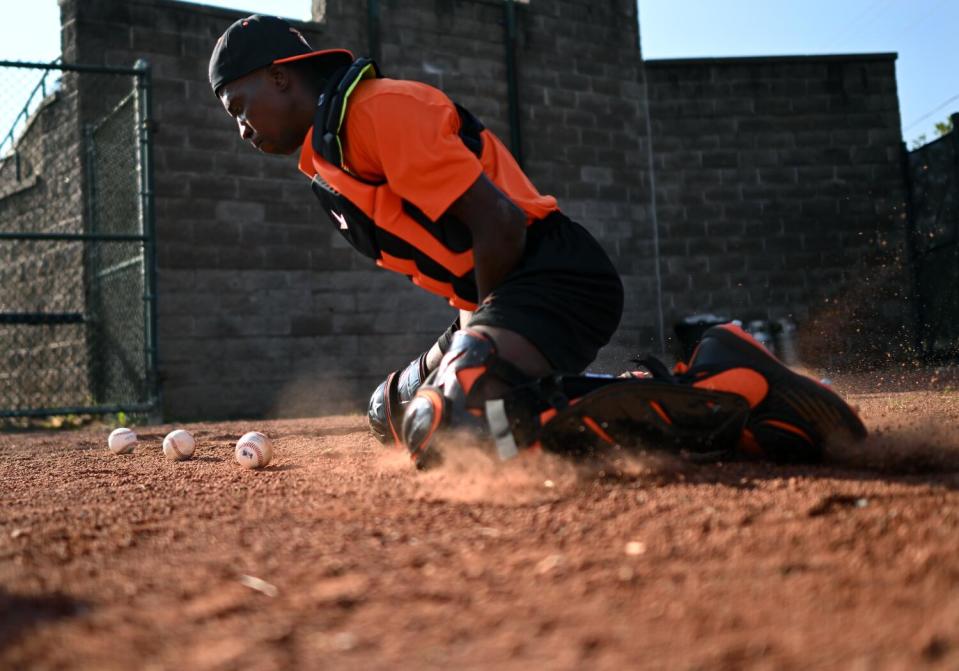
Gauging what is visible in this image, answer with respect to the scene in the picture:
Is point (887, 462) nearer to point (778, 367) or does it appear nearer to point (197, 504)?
point (778, 367)

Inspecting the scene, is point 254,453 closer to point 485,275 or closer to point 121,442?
point 485,275

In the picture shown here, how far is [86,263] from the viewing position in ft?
29.0

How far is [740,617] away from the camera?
137 centimetres

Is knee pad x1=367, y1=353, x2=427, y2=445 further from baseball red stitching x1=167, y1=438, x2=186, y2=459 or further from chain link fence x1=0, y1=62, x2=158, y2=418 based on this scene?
chain link fence x1=0, y1=62, x2=158, y2=418

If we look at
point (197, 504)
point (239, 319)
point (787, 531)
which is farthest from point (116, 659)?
point (239, 319)

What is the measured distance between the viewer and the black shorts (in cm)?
307

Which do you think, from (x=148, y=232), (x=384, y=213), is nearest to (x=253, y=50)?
(x=384, y=213)

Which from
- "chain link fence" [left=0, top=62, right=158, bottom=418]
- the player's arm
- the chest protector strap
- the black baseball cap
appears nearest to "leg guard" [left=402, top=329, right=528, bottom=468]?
the player's arm

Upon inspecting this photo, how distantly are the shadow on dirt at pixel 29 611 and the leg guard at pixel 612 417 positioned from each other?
50.7 inches

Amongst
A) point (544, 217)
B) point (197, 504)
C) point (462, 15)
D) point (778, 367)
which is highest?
point (462, 15)

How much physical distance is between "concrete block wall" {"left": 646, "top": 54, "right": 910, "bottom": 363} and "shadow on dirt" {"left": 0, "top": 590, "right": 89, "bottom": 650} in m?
9.99

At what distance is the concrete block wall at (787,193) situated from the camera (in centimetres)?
1132

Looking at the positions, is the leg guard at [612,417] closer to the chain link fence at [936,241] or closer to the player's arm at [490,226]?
the player's arm at [490,226]

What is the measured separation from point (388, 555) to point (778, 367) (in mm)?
1452
